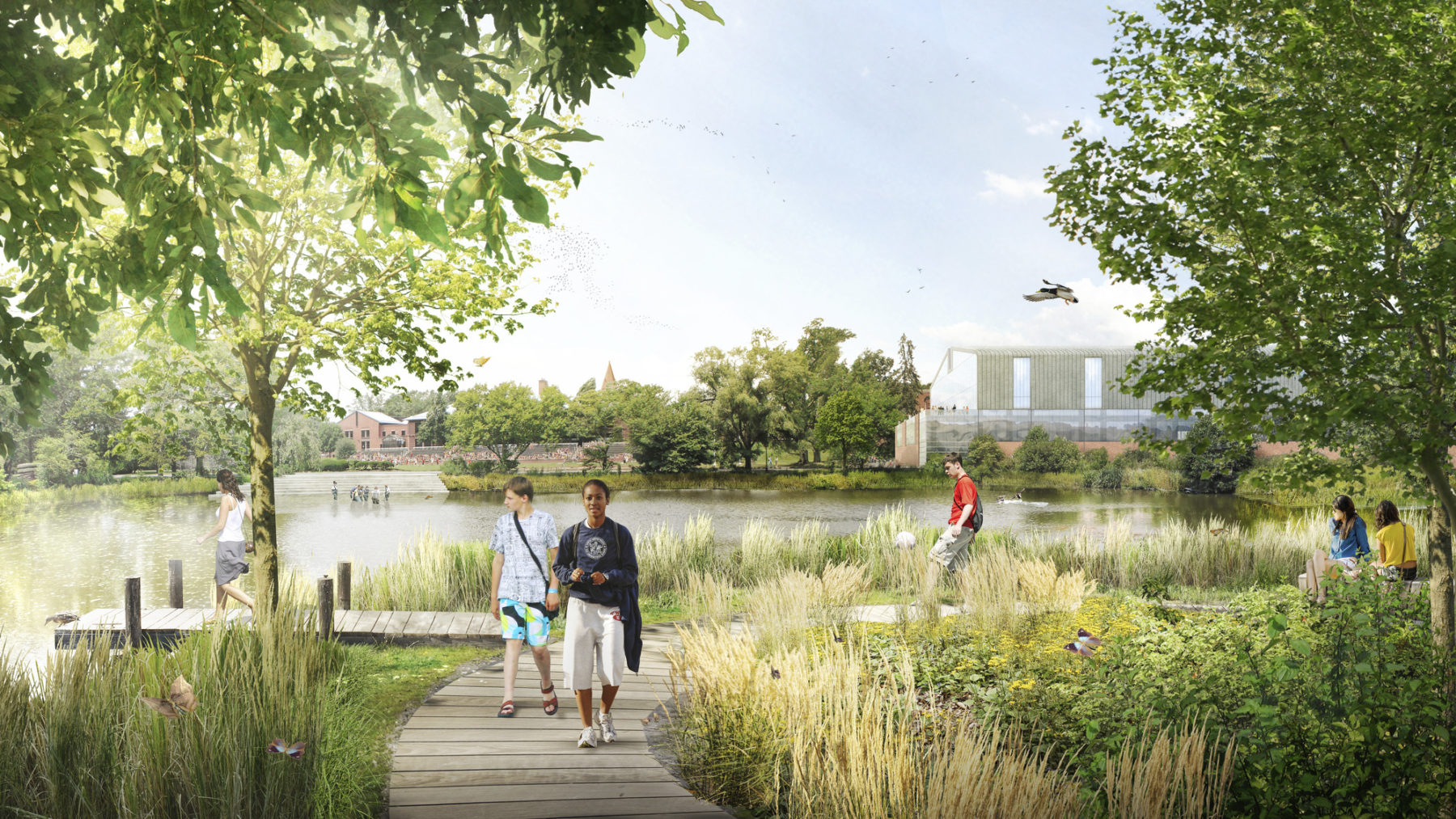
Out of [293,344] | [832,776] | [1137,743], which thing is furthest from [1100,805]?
[293,344]

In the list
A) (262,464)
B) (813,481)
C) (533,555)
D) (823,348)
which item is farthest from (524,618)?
(823,348)

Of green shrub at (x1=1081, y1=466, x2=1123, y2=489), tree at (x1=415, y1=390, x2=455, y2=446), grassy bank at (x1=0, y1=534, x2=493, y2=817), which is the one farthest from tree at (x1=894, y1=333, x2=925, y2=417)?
grassy bank at (x1=0, y1=534, x2=493, y2=817)

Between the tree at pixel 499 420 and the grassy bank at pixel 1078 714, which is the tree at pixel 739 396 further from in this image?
the grassy bank at pixel 1078 714

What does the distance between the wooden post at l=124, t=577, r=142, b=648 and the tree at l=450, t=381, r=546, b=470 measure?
3185 centimetres

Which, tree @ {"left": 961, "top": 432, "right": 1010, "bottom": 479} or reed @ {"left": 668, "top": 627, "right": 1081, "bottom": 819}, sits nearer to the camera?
reed @ {"left": 668, "top": 627, "right": 1081, "bottom": 819}

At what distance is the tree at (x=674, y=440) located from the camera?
123 ft

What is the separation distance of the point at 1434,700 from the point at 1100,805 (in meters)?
1.62

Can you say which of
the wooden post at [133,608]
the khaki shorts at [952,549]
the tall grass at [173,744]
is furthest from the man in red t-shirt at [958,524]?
the wooden post at [133,608]

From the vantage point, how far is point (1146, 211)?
16.6ft

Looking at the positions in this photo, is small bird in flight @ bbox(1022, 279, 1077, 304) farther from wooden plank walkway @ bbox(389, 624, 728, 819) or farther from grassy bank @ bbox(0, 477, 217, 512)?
grassy bank @ bbox(0, 477, 217, 512)

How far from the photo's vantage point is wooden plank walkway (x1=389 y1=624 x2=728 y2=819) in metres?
3.35

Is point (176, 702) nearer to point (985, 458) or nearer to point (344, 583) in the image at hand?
point (344, 583)

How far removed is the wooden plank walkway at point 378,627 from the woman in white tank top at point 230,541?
1.01ft

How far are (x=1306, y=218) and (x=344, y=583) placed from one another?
27.1 ft
